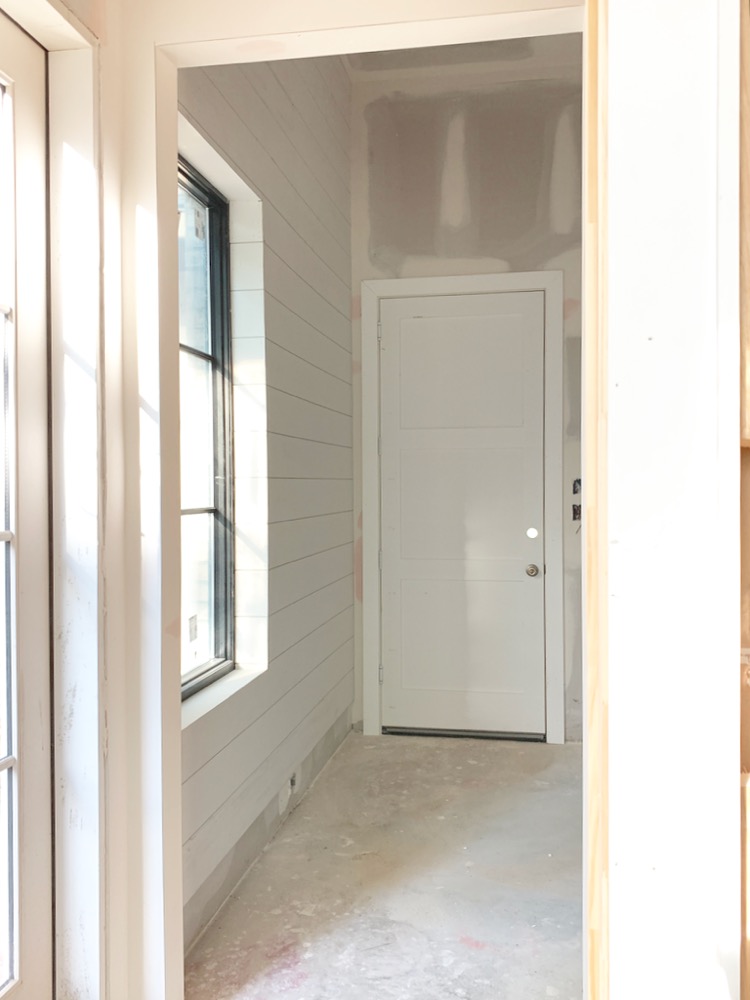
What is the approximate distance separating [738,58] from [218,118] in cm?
171

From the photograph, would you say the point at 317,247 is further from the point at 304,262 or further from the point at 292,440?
the point at 292,440

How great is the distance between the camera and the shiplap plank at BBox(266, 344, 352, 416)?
2855 millimetres

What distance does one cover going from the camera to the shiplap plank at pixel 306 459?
2885 mm

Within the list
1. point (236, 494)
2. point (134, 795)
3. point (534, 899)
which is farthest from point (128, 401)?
point (534, 899)

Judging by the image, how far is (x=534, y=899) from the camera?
2.45m

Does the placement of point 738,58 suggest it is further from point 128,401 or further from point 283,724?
point 283,724

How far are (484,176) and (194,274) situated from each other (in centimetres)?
203

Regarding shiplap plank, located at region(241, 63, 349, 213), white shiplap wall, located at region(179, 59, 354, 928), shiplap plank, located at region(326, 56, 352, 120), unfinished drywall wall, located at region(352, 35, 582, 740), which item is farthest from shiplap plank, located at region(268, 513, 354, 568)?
shiplap plank, located at region(326, 56, 352, 120)

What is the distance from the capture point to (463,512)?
160 inches

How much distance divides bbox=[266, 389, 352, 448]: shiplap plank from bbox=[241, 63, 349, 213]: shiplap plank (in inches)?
36.9

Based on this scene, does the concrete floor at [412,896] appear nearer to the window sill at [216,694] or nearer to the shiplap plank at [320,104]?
the window sill at [216,694]

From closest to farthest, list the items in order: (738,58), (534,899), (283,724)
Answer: (738,58)
(534,899)
(283,724)

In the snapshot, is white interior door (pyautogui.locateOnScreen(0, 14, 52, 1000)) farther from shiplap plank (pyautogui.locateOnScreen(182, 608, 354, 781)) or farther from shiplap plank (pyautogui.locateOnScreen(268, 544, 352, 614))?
shiplap plank (pyautogui.locateOnScreen(268, 544, 352, 614))

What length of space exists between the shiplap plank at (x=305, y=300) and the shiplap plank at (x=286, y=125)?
45 centimetres
